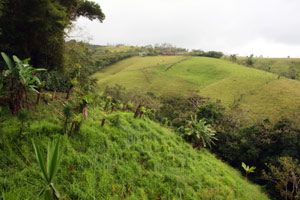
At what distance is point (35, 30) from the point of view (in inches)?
294

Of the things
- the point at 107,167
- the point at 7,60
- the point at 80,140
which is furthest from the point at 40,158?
the point at 7,60

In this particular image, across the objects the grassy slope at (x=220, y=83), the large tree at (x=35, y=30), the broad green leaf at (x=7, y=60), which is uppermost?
the large tree at (x=35, y=30)

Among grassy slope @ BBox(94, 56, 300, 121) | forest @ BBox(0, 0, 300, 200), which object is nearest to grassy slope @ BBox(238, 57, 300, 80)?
grassy slope @ BBox(94, 56, 300, 121)

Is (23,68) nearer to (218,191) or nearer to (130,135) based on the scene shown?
(130,135)

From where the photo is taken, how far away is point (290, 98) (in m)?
28.9

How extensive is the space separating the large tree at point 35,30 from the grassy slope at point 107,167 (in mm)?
4758

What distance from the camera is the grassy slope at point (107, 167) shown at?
335cm

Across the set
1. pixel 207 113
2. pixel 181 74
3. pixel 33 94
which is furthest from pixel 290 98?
pixel 33 94

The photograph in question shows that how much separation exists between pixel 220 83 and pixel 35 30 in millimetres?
43554

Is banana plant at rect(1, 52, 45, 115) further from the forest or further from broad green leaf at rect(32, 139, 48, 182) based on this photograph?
broad green leaf at rect(32, 139, 48, 182)

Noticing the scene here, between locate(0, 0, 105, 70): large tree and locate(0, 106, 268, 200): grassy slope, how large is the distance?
15.6 feet

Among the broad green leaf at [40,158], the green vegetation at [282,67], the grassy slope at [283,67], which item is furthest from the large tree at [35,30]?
the grassy slope at [283,67]

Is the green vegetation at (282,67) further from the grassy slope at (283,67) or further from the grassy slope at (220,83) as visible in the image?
the grassy slope at (220,83)

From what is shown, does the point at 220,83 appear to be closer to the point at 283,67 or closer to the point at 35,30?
the point at 283,67
